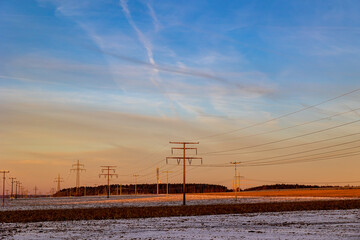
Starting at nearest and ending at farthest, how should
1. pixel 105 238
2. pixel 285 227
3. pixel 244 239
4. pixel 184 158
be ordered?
pixel 244 239 → pixel 105 238 → pixel 285 227 → pixel 184 158

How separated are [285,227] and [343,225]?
16.3 ft

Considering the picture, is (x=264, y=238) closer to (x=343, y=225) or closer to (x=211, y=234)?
(x=211, y=234)

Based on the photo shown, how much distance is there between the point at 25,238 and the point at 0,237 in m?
2.14

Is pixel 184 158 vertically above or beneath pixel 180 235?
above

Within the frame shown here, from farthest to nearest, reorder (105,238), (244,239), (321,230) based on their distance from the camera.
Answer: (321,230) < (105,238) < (244,239)

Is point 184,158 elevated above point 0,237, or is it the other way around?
point 184,158

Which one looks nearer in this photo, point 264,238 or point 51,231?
point 264,238

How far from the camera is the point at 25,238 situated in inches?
1336

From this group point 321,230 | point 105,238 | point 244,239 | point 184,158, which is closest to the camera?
point 244,239

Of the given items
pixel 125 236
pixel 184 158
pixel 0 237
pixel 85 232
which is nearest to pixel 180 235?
pixel 125 236

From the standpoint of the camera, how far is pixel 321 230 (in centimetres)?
3509

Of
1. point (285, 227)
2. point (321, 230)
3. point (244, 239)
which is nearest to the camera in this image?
point (244, 239)

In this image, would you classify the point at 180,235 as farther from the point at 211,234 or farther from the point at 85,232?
the point at 85,232

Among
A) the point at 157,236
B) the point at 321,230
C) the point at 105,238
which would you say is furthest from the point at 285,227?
the point at 105,238
